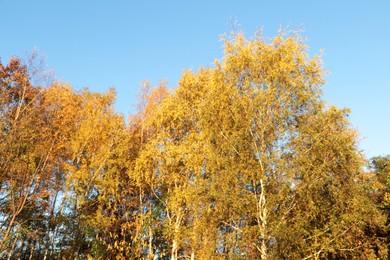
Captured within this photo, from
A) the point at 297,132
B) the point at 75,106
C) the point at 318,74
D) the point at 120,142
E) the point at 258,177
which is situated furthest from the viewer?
the point at 75,106

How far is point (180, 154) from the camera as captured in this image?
60.3 ft

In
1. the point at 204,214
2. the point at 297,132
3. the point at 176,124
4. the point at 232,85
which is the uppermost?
the point at 176,124

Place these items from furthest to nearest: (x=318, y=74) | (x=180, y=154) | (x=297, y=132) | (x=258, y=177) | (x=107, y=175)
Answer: (x=107, y=175), (x=180, y=154), (x=318, y=74), (x=297, y=132), (x=258, y=177)

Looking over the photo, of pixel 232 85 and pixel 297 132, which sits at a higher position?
pixel 232 85

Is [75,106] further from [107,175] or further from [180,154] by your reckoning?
[180,154]

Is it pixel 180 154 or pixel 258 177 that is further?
pixel 180 154

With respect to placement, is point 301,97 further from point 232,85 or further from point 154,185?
point 154,185

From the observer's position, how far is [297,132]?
12867mm

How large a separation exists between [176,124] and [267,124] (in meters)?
8.47

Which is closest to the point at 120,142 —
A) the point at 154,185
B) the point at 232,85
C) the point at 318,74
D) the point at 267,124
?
the point at 154,185

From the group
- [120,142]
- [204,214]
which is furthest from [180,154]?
[204,214]

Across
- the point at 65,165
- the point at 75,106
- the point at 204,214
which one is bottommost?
the point at 204,214

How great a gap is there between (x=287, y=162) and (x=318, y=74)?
473cm

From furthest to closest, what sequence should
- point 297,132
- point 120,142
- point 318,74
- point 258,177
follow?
point 120,142, point 318,74, point 297,132, point 258,177
